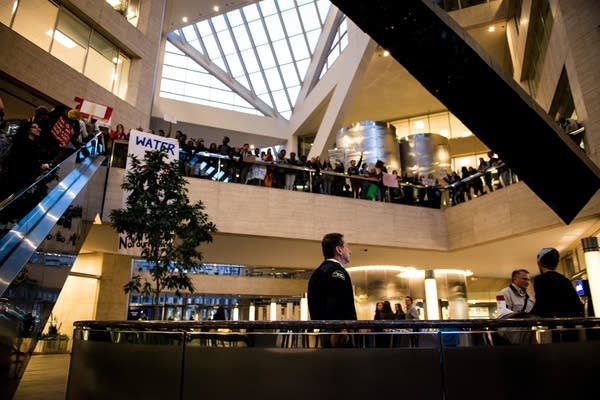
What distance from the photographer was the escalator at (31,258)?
3477mm

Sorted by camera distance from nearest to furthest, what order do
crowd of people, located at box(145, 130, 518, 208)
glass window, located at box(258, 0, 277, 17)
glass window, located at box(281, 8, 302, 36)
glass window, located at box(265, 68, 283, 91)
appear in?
crowd of people, located at box(145, 130, 518, 208)
glass window, located at box(258, 0, 277, 17)
glass window, located at box(281, 8, 302, 36)
glass window, located at box(265, 68, 283, 91)

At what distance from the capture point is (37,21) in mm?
14430

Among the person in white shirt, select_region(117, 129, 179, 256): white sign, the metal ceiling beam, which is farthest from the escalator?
the person in white shirt

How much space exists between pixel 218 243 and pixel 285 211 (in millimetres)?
2590

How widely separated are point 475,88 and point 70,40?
1537cm

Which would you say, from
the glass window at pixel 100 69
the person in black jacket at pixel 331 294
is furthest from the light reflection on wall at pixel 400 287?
the person in black jacket at pixel 331 294

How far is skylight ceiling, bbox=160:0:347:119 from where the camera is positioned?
33.7 m

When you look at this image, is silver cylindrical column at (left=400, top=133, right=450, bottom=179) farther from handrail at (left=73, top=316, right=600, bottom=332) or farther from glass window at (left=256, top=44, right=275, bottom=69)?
handrail at (left=73, top=316, right=600, bottom=332)

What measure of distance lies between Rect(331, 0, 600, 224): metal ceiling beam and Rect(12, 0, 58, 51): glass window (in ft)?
45.1

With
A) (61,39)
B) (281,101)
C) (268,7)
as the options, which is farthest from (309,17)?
(61,39)

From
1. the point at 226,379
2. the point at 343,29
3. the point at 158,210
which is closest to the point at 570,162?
the point at 226,379

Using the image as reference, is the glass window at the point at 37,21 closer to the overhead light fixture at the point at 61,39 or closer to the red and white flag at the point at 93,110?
the overhead light fixture at the point at 61,39

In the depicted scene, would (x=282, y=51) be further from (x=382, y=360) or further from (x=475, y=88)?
(x=382, y=360)

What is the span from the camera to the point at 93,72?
16531mm
